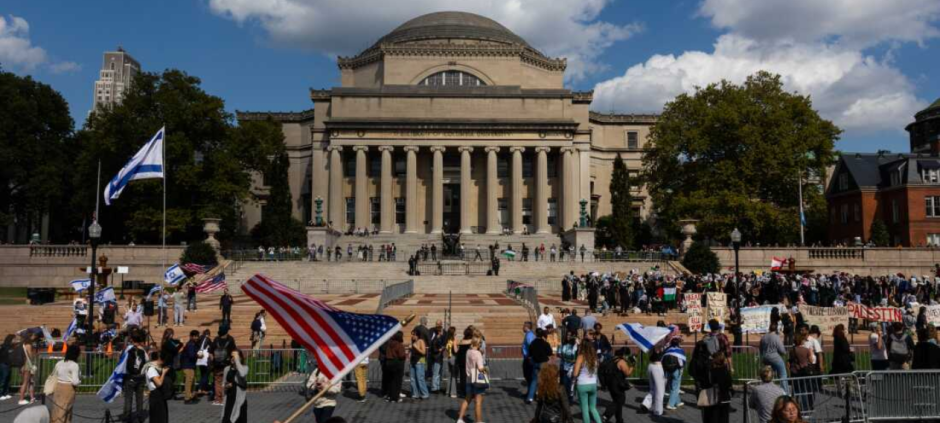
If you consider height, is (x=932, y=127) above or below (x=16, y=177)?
above

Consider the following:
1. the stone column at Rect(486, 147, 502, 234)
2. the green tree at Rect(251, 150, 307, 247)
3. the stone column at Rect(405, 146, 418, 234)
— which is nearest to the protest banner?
the stone column at Rect(486, 147, 502, 234)

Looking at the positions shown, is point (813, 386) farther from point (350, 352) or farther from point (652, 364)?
point (350, 352)

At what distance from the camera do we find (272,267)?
4538 centimetres

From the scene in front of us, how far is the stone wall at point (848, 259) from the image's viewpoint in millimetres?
48438

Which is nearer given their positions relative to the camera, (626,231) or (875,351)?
(875,351)

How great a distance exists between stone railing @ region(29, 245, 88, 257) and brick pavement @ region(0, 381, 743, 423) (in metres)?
35.6

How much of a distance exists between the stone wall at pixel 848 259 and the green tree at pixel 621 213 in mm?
11678

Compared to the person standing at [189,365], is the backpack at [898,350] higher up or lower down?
higher up

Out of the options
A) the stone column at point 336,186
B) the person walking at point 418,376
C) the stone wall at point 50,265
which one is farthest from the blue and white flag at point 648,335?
the stone column at point 336,186

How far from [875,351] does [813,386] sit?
312cm

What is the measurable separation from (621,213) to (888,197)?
2327 cm

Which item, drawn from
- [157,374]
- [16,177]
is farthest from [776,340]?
[16,177]

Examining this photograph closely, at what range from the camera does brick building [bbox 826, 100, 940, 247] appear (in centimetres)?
5791

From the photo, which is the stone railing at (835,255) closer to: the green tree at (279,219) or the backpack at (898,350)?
the backpack at (898,350)
